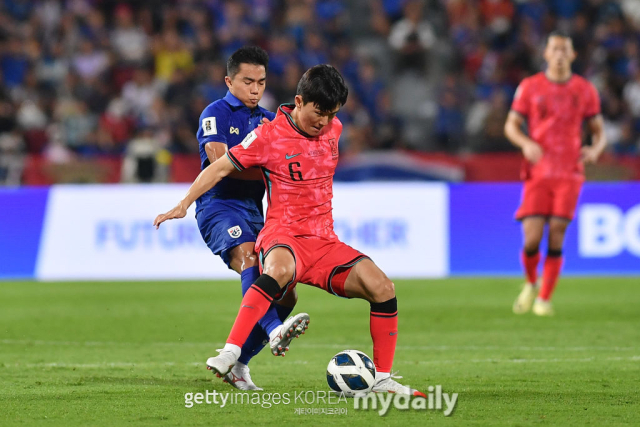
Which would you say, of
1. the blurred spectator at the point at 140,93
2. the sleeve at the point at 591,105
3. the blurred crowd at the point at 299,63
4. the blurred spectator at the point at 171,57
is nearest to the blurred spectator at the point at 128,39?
the blurred crowd at the point at 299,63

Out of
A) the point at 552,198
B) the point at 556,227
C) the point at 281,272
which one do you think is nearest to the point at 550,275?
the point at 556,227

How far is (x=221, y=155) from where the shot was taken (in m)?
6.32

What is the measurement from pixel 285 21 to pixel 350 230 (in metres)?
7.00

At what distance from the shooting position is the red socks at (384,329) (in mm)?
5562

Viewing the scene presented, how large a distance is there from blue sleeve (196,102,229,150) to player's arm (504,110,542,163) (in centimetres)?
423

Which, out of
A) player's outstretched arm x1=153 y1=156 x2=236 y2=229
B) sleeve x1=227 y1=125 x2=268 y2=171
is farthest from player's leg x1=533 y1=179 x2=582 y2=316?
player's outstretched arm x1=153 y1=156 x2=236 y2=229

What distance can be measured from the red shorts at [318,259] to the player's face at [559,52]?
16.5ft

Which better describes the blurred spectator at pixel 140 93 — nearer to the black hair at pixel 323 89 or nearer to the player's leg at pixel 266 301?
the black hair at pixel 323 89

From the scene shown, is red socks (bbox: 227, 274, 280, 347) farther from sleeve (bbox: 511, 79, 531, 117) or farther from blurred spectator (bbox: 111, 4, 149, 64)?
blurred spectator (bbox: 111, 4, 149, 64)

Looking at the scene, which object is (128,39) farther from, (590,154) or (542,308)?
(542,308)

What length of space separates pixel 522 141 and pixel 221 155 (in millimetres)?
4410

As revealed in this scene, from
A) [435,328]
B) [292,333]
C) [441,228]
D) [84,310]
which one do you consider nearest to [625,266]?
[441,228]

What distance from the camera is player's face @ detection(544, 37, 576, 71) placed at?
32.2ft

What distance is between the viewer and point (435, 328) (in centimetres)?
908
